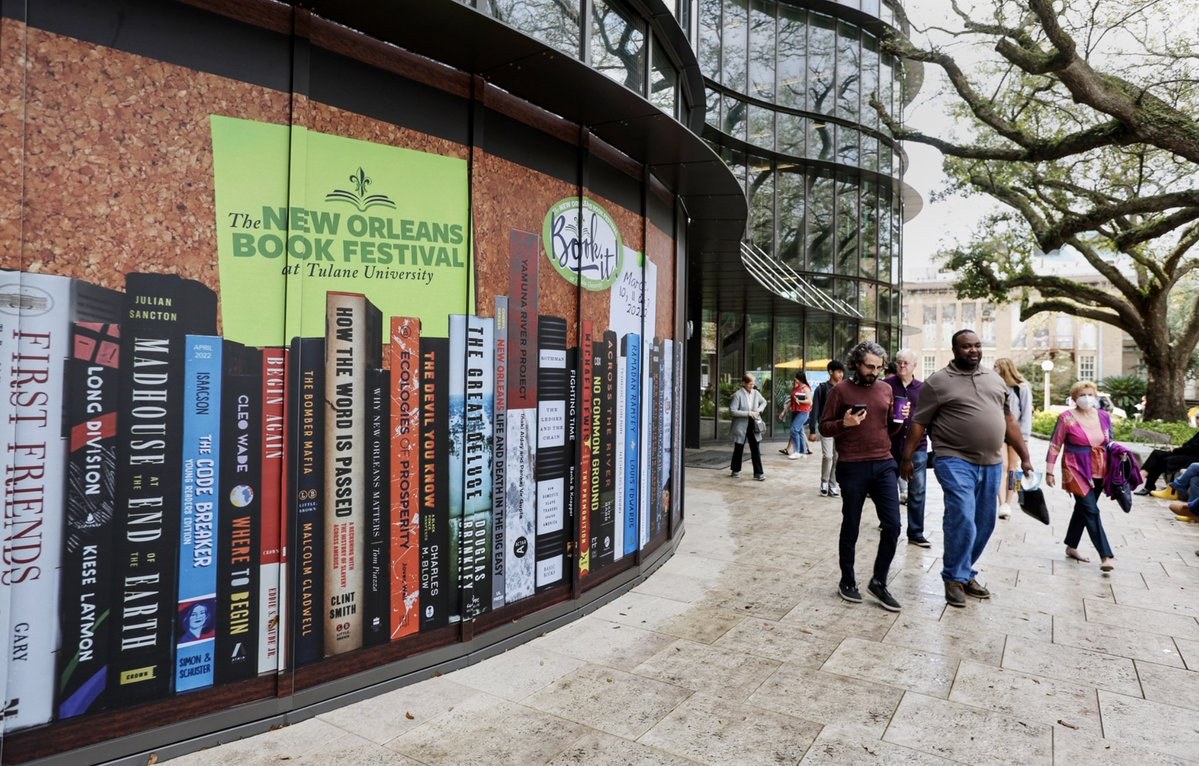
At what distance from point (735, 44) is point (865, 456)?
16724 millimetres

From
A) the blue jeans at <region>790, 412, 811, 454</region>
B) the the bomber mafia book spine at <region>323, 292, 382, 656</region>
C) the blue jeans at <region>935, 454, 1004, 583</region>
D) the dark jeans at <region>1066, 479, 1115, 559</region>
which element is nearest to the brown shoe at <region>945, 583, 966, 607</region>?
the blue jeans at <region>935, 454, 1004, 583</region>

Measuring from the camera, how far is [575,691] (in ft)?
12.6

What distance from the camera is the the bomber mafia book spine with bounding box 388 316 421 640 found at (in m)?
3.78

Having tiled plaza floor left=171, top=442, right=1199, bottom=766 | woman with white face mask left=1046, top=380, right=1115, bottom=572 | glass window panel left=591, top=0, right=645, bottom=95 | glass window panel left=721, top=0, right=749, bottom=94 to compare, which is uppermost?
glass window panel left=721, top=0, right=749, bottom=94

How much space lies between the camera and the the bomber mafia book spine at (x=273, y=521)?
10.8 ft

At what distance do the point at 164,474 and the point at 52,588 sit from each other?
0.58m

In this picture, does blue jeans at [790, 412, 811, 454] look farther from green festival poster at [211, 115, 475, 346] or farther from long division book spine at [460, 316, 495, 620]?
green festival poster at [211, 115, 475, 346]

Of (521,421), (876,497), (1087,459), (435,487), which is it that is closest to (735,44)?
(1087,459)

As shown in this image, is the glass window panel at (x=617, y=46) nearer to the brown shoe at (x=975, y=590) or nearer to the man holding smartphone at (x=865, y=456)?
the man holding smartphone at (x=865, y=456)

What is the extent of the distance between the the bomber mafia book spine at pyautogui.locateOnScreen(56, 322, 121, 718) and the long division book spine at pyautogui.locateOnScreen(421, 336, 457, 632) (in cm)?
148

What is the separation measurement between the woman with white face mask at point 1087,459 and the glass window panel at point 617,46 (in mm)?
5087

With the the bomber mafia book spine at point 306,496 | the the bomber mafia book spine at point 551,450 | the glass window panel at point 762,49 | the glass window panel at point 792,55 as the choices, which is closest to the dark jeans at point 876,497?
the the bomber mafia book spine at point 551,450

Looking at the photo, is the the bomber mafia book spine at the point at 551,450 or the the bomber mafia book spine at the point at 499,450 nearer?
the the bomber mafia book spine at the point at 499,450

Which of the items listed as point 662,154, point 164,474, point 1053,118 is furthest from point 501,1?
point 1053,118
